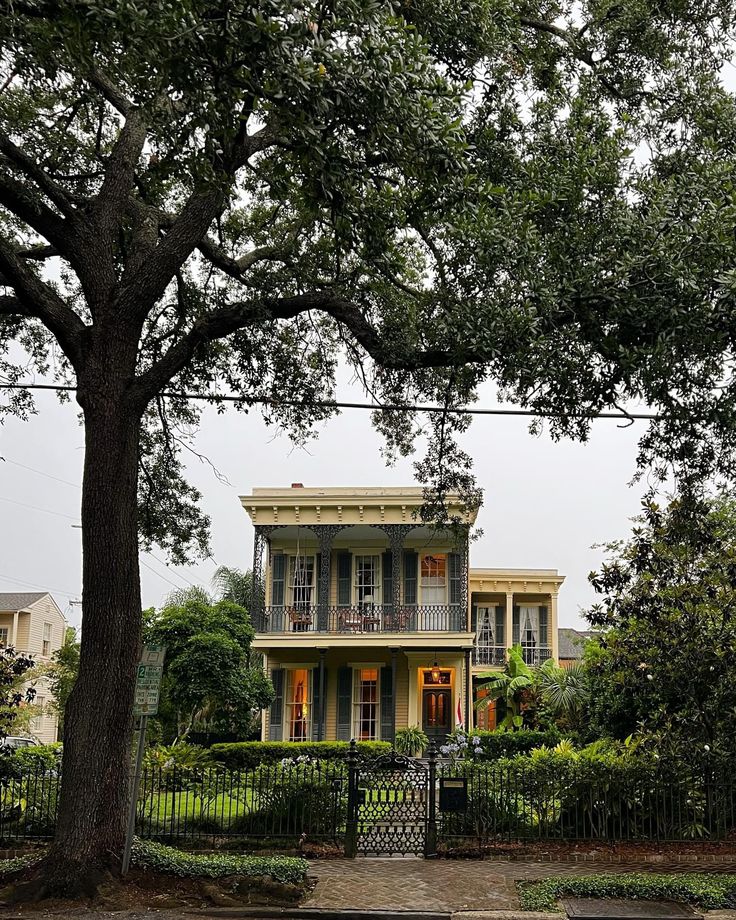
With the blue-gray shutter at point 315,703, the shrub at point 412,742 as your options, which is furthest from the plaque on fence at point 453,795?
the blue-gray shutter at point 315,703

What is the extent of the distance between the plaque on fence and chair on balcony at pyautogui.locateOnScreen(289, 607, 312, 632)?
15682 millimetres

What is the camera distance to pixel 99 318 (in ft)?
37.4

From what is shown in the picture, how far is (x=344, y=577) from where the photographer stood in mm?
29469

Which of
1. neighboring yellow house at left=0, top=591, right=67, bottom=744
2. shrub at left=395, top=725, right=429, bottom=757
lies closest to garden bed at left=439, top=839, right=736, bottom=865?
shrub at left=395, top=725, right=429, bottom=757

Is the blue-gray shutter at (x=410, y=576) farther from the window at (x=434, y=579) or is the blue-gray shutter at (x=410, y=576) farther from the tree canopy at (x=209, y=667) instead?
the tree canopy at (x=209, y=667)

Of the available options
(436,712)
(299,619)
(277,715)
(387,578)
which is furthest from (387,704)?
(387,578)

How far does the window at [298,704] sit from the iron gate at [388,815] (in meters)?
15.2

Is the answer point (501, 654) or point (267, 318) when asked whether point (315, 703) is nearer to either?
point (501, 654)

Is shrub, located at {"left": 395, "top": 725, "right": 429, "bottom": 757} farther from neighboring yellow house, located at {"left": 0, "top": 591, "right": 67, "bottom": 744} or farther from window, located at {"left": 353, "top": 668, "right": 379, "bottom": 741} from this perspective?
neighboring yellow house, located at {"left": 0, "top": 591, "right": 67, "bottom": 744}

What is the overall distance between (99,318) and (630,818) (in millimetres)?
9145

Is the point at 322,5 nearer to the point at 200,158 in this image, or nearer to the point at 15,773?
the point at 200,158

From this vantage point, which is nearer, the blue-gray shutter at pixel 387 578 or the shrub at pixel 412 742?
the shrub at pixel 412 742

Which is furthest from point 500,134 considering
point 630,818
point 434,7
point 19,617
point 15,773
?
point 19,617

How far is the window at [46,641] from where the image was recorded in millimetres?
48719
